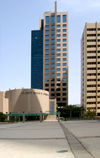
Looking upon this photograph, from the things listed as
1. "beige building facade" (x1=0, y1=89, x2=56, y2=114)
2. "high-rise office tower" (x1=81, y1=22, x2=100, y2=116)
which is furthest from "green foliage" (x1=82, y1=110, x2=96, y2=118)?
"beige building facade" (x1=0, y1=89, x2=56, y2=114)

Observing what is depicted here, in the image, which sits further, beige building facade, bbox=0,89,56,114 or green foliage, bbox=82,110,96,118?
green foliage, bbox=82,110,96,118

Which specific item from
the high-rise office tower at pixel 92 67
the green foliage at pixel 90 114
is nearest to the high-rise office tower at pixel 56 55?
the high-rise office tower at pixel 92 67

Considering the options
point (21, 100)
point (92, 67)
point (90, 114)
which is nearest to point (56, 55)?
point (92, 67)

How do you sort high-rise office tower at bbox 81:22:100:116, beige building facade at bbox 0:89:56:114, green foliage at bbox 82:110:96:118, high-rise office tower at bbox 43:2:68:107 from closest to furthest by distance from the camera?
beige building facade at bbox 0:89:56:114 < green foliage at bbox 82:110:96:118 < high-rise office tower at bbox 81:22:100:116 < high-rise office tower at bbox 43:2:68:107

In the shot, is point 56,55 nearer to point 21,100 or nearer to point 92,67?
point 92,67

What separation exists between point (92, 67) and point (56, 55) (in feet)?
83.0

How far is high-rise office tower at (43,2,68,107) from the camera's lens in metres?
128

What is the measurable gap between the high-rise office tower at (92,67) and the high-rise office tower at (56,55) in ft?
55.5

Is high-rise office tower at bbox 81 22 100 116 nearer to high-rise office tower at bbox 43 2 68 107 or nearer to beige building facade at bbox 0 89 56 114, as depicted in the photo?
high-rise office tower at bbox 43 2 68 107

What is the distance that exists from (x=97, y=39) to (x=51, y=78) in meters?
32.7

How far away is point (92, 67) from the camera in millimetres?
114125

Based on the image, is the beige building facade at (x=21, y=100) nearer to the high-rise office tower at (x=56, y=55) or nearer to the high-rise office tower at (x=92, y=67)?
the high-rise office tower at (x=92, y=67)

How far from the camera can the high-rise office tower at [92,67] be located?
367 ft

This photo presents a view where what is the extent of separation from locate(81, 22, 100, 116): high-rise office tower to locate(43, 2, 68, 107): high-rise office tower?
16.9 meters
